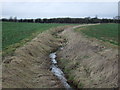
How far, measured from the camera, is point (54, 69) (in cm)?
1872

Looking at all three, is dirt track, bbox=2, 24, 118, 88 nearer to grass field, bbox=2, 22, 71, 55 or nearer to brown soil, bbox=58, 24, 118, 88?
brown soil, bbox=58, 24, 118, 88

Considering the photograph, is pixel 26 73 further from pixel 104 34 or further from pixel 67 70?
pixel 104 34

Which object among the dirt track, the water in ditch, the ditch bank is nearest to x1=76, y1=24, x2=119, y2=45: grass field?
the dirt track

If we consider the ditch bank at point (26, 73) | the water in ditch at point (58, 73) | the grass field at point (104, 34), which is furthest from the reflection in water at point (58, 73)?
the grass field at point (104, 34)

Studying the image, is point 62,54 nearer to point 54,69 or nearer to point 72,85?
point 54,69

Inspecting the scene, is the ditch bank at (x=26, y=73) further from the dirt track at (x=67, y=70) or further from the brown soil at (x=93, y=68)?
the brown soil at (x=93, y=68)

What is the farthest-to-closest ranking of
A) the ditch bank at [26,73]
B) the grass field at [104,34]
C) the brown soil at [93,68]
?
the grass field at [104,34] → the brown soil at [93,68] → the ditch bank at [26,73]

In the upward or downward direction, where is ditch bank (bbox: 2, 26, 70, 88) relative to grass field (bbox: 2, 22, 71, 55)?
downward

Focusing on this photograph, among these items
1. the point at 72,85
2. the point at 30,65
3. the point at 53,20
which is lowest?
the point at 72,85

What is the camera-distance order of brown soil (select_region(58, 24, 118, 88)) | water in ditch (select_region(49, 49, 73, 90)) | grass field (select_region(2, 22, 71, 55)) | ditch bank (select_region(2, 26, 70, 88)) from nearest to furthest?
ditch bank (select_region(2, 26, 70, 88))
brown soil (select_region(58, 24, 118, 88))
water in ditch (select_region(49, 49, 73, 90))
grass field (select_region(2, 22, 71, 55))

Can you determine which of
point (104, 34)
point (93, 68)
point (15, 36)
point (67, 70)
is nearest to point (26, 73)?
point (67, 70)

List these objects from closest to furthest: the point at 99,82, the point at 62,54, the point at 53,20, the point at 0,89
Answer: the point at 0,89
the point at 99,82
the point at 62,54
the point at 53,20

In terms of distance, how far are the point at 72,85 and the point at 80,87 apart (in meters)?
0.89

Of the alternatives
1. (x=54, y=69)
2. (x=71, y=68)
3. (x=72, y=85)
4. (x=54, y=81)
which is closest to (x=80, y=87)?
(x=72, y=85)
